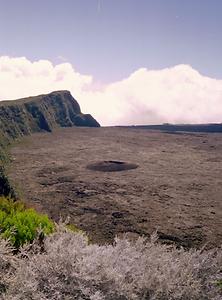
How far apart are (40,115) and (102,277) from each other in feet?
225

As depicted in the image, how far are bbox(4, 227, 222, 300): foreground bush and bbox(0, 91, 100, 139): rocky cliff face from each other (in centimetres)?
4396

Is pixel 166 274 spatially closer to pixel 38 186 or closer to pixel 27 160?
pixel 38 186

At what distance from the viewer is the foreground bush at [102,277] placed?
9492 mm

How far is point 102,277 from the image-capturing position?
9820 mm

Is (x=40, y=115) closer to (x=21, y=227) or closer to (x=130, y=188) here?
(x=130, y=188)

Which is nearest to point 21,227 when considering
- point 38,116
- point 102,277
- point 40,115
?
point 102,277

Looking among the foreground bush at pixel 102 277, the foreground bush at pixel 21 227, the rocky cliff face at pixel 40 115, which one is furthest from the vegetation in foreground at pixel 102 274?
the rocky cliff face at pixel 40 115

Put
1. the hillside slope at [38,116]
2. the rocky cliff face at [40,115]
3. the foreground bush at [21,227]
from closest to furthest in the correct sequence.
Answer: the foreground bush at [21,227] < the hillside slope at [38,116] < the rocky cliff face at [40,115]

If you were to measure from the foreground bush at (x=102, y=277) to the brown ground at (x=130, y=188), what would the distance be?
8.95 metres

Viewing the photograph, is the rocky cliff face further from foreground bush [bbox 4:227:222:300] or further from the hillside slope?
foreground bush [bbox 4:227:222:300]

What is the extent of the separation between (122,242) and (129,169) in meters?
27.3

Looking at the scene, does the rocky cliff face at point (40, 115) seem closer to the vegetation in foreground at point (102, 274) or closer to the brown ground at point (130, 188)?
the brown ground at point (130, 188)

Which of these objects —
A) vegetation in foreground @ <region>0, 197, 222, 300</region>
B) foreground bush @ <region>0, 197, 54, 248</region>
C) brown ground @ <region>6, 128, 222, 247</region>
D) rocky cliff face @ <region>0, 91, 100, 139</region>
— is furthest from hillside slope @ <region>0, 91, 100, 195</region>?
vegetation in foreground @ <region>0, 197, 222, 300</region>

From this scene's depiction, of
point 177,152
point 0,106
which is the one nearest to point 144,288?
point 177,152
